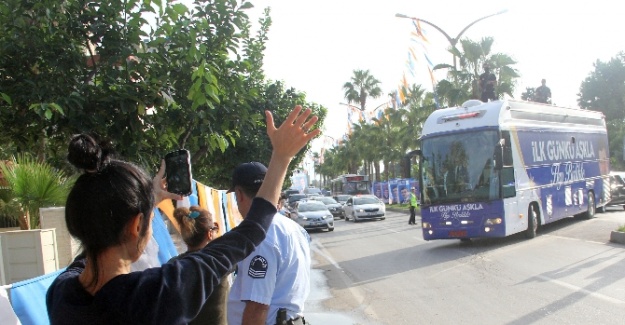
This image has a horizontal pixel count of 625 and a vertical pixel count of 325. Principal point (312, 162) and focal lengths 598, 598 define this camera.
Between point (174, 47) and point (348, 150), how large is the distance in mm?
65768

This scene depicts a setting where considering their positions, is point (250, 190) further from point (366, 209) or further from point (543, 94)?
point (366, 209)

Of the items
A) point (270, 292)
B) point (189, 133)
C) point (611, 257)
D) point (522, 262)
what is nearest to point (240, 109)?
point (189, 133)

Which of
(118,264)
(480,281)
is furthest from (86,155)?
(480,281)

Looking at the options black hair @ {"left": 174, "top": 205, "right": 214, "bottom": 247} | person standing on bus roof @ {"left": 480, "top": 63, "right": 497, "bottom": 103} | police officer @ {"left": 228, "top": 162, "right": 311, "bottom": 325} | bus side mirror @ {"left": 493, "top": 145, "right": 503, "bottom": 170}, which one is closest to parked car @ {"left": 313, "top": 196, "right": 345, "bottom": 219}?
person standing on bus roof @ {"left": 480, "top": 63, "right": 497, "bottom": 103}

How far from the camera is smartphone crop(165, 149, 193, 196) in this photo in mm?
2832

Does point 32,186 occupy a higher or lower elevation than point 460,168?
higher

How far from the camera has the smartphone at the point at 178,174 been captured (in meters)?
2.83

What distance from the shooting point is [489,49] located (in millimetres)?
28250

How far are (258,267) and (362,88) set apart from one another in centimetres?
5969

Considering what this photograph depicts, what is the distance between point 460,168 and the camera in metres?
15.4

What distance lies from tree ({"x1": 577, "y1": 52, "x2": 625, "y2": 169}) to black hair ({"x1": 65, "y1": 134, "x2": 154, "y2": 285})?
2379 inches

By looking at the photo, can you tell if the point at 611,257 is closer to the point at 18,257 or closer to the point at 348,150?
the point at 18,257

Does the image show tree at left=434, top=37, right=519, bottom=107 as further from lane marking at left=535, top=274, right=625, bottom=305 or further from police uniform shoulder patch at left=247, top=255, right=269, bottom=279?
police uniform shoulder patch at left=247, top=255, right=269, bottom=279

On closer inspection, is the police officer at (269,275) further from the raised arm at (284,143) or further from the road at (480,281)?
the road at (480,281)
